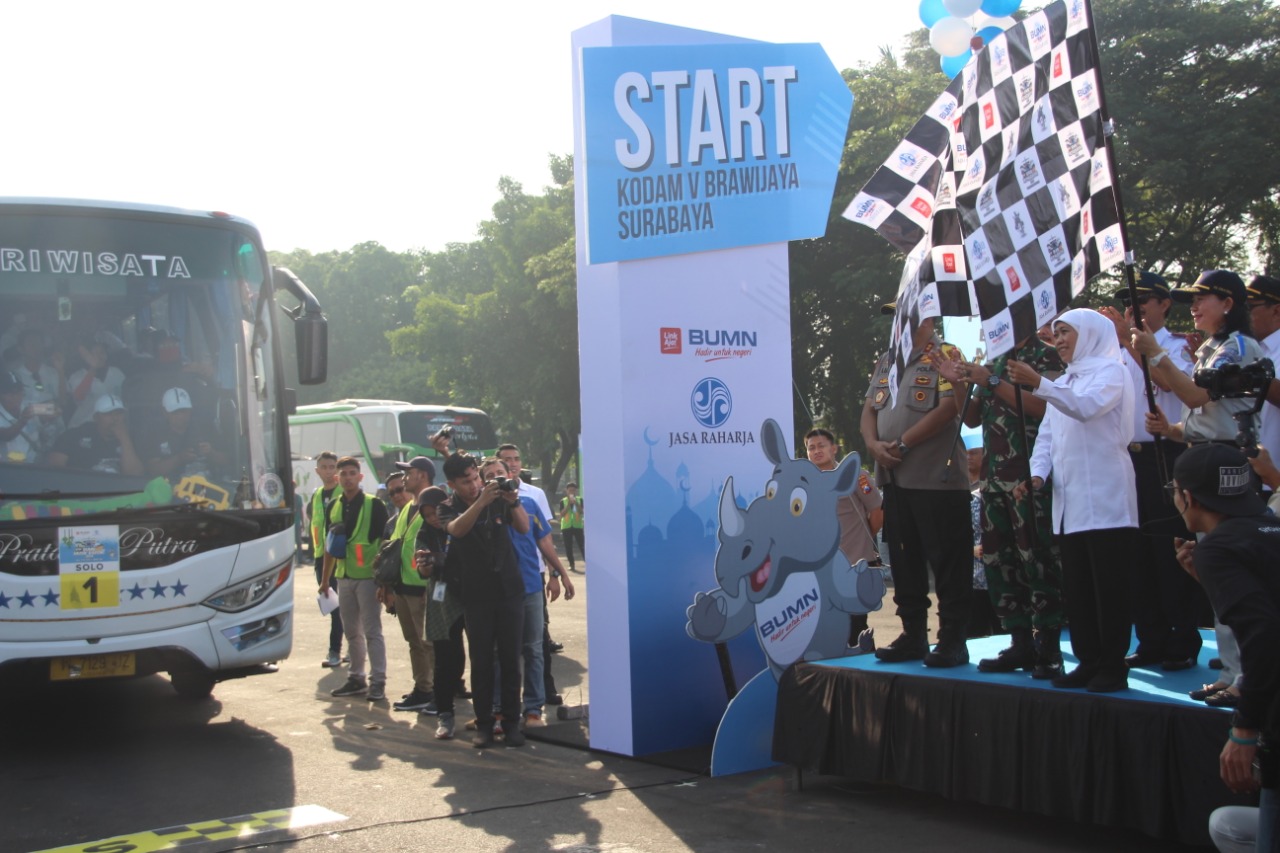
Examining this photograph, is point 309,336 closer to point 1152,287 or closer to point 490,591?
point 490,591

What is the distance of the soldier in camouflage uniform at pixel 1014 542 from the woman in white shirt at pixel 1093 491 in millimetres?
306

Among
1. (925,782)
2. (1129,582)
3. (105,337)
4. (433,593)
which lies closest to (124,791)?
(433,593)

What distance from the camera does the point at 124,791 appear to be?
7164 mm

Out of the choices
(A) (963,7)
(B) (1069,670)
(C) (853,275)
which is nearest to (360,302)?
(C) (853,275)

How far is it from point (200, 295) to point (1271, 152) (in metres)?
19.6

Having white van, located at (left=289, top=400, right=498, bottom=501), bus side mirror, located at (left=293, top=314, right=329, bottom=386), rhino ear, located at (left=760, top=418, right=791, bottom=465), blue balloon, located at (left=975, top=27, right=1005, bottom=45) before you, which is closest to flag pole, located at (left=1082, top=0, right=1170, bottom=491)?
rhino ear, located at (left=760, top=418, right=791, bottom=465)

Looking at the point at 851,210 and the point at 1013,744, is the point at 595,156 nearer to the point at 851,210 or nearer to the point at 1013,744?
the point at 851,210

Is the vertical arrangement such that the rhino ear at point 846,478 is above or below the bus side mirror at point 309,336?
below

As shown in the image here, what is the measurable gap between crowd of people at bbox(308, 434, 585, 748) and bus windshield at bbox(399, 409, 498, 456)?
20.5 metres

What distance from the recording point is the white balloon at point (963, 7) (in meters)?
8.52

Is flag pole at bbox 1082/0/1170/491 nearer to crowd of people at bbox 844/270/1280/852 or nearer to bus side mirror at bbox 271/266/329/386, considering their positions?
crowd of people at bbox 844/270/1280/852

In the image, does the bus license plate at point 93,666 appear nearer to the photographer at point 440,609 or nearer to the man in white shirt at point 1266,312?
the photographer at point 440,609

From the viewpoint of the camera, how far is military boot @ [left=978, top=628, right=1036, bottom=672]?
20.7 ft

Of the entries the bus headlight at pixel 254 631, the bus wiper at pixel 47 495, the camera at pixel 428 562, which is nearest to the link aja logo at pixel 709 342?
the camera at pixel 428 562
